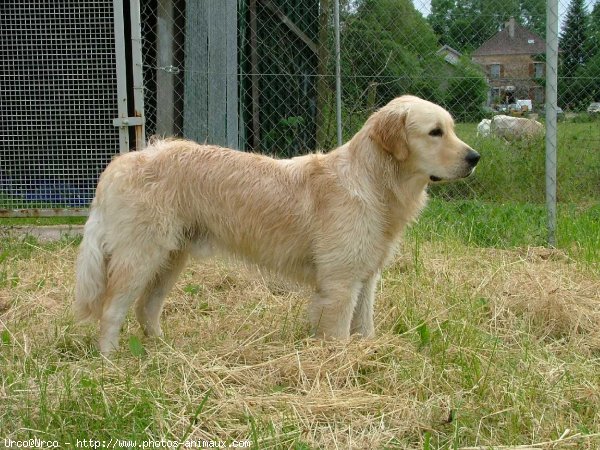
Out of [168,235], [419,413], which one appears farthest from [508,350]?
[168,235]

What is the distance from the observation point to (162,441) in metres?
2.52

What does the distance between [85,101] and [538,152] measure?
15.7 ft

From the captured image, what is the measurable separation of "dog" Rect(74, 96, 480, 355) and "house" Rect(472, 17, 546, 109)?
160 inches

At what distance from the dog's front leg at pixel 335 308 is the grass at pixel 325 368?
12 centimetres

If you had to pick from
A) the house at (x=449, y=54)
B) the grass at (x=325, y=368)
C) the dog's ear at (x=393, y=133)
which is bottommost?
the grass at (x=325, y=368)

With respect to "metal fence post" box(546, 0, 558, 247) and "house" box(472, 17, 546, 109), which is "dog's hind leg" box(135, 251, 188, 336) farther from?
"house" box(472, 17, 546, 109)

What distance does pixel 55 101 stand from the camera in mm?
6242

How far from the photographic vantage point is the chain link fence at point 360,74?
6.75 meters

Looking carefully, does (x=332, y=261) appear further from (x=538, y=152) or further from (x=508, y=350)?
(x=538, y=152)

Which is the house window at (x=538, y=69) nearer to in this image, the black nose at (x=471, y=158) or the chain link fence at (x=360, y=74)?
the chain link fence at (x=360, y=74)

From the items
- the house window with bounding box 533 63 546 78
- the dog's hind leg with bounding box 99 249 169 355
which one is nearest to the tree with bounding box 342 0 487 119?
the house window with bounding box 533 63 546 78

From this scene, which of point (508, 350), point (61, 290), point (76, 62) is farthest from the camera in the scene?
point (76, 62)

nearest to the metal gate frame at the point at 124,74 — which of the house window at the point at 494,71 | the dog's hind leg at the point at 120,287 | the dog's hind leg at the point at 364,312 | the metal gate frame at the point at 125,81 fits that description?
the metal gate frame at the point at 125,81

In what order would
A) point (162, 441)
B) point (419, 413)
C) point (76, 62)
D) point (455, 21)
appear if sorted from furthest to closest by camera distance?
point (455, 21) → point (76, 62) → point (419, 413) → point (162, 441)
